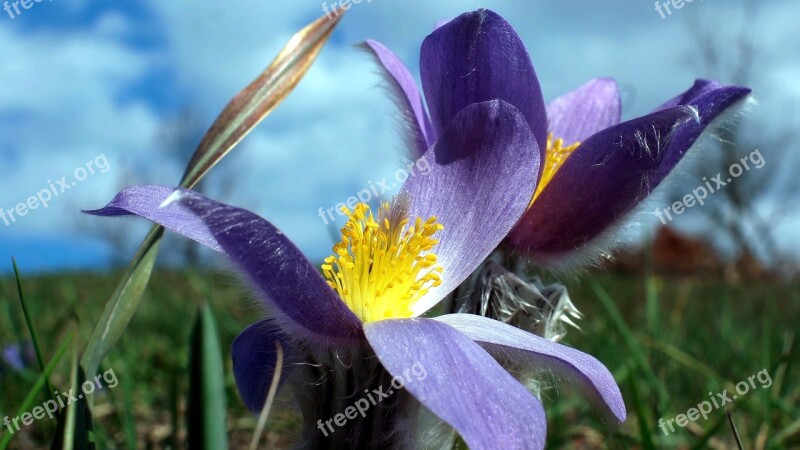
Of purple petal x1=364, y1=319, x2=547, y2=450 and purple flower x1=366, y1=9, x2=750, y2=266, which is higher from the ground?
purple flower x1=366, y1=9, x2=750, y2=266

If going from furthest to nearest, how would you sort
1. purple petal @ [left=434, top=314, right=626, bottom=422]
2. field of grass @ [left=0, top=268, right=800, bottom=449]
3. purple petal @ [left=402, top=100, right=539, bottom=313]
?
field of grass @ [left=0, top=268, right=800, bottom=449]
purple petal @ [left=402, top=100, right=539, bottom=313]
purple petal @ [left=434, top=314, right=626, bottom=422]

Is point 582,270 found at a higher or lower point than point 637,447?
higher

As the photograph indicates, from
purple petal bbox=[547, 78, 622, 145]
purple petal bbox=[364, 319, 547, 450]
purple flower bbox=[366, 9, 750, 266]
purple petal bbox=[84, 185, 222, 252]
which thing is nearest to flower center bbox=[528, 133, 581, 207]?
purple flower bbox=[366, 9, 750, 266]

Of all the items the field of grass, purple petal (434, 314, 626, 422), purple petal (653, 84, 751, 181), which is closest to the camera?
purple petal (434, 314, 626, 422)

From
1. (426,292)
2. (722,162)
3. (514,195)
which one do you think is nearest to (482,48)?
(514,195)

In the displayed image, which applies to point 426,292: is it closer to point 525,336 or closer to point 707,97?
point 525,336

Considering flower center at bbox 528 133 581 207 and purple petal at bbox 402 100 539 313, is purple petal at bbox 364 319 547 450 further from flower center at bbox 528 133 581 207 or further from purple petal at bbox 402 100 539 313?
flower center at bbox 528 133 581 207

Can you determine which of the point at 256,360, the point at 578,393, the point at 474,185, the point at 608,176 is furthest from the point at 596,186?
the point at 256,360
